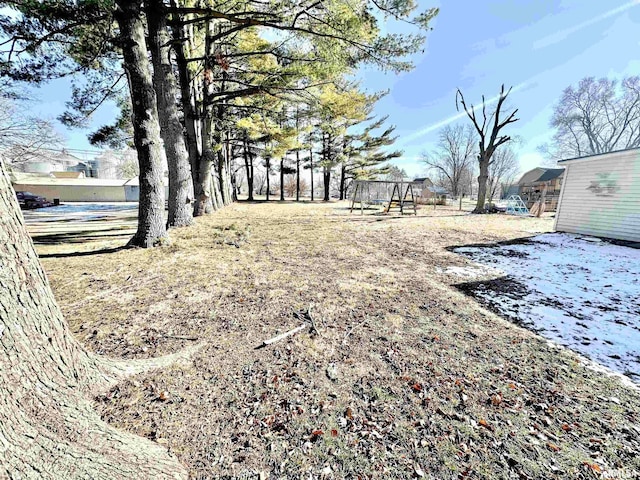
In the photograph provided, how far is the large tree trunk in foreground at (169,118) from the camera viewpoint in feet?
19.4

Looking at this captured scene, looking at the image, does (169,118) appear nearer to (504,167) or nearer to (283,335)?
(283,335)

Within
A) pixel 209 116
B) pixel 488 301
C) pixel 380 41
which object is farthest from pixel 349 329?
pixel 209 116

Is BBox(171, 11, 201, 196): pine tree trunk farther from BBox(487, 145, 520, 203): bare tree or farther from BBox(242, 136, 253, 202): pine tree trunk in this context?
BBox(487, 145, 520, 203): bare tree

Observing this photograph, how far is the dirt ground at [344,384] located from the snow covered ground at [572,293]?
39 centimetres

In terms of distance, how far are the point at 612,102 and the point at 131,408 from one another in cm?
4403

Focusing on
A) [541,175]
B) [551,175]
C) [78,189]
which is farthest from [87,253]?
[541,175]

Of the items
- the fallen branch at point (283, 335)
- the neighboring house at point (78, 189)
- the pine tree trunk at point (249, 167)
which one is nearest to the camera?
the fallen branch at point (283, 335)

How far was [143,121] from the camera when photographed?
491 cm

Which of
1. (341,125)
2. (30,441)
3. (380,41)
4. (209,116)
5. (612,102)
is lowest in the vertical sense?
(30,441)

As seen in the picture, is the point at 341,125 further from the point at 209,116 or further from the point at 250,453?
the point at 250,453

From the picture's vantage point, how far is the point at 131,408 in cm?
175

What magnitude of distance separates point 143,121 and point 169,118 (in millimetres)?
1992

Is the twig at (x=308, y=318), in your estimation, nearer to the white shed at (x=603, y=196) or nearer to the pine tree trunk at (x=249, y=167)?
the white shed at (x=603, y=196)

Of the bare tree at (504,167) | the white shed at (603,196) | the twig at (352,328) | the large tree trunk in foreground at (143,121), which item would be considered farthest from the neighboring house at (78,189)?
the bare tree at (504,167)
